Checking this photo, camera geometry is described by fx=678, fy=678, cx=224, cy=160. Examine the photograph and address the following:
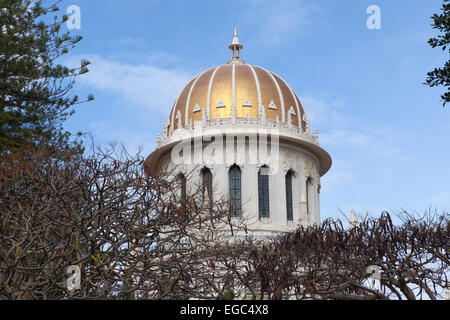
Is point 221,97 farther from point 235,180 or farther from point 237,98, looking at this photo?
point 235,180

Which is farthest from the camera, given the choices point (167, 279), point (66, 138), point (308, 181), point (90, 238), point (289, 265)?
point (308, 181)

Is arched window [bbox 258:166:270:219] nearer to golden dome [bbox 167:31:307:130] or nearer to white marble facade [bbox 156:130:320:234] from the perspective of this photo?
white marble facade [bbox 156:130:320:234]

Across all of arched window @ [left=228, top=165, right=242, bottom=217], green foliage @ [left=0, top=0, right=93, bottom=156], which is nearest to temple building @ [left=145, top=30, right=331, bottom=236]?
arched window @ [left=228, top=165, right=242, bottom=217]

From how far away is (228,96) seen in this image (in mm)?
41781

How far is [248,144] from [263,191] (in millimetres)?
3016

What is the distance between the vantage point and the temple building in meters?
40.9

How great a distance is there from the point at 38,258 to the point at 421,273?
1051 centimetres

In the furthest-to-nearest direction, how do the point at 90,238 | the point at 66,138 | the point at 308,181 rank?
1. the point at 308,181
2. the point at 66,138
3. the point at 90,238

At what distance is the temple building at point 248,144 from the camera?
40906 millimetres

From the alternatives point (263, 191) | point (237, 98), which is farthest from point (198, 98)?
point (263, 191)

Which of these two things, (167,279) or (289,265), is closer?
(167,279)
